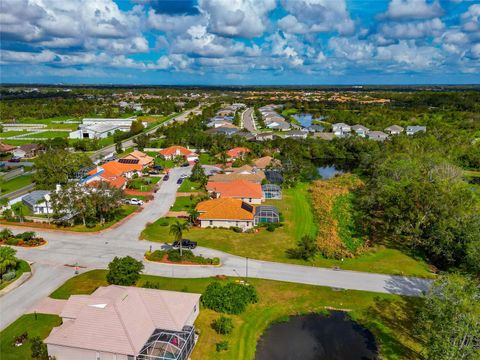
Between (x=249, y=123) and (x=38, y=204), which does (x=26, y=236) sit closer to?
(x=38, y=204)

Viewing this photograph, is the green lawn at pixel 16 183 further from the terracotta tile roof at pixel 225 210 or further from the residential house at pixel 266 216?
the residential house at pixel 266 216

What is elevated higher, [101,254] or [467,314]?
[467,314]

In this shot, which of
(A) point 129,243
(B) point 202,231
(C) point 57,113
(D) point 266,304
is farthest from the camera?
(C) point 57,113

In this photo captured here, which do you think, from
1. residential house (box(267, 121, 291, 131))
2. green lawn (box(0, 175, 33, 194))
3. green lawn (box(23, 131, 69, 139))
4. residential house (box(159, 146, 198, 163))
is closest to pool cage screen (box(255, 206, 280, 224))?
residential house (box(159, 146, 198, 163))

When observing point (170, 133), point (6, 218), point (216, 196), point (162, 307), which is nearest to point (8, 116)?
point (170, 133)

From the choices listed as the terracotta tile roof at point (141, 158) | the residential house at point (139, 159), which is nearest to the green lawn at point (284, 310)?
the residential house at point (139, 159)

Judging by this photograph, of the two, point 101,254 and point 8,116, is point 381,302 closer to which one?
point 101,254
